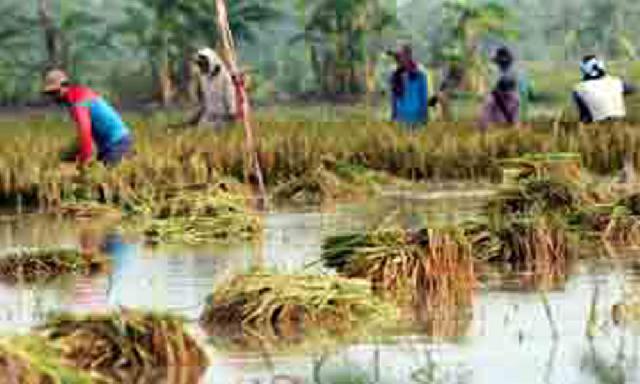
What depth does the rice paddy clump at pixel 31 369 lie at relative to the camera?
7988 mm

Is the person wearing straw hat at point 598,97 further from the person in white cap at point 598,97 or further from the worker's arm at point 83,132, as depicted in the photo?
the worker's arm at point 83,132

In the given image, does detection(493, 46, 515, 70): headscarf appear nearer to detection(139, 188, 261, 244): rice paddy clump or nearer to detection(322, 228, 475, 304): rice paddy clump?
detection(139, 188, 261, 244): rice paddy clump

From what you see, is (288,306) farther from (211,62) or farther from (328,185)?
(211,62)

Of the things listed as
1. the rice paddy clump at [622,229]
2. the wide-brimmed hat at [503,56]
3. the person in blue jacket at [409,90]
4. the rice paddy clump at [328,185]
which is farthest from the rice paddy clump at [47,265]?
the person in blue jacket at [409,90]

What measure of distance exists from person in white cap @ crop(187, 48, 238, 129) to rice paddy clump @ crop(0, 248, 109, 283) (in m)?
10.6

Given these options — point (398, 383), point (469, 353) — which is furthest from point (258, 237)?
point (398, 383)

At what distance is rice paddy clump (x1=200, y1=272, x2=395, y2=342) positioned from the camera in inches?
428

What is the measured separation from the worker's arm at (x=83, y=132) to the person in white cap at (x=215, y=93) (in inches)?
199

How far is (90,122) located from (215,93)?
5.38 metres

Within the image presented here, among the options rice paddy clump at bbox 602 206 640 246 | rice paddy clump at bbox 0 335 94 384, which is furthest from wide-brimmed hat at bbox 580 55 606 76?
rice paddy clump at bbox 0 335 94 384

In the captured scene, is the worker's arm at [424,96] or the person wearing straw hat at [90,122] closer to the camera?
the person wearing straw hat at [90,122]

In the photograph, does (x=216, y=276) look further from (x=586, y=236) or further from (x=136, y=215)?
(x=136, y=215)

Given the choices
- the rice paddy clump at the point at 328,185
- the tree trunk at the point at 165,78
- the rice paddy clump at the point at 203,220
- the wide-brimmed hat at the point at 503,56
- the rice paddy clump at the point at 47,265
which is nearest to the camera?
the rice paddy clump at the point at 47,265

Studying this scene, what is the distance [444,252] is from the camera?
1214 centimetres
